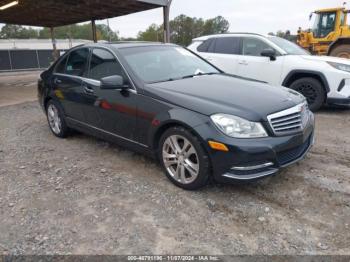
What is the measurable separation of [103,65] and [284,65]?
4159 millimetres

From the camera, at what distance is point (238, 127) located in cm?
287

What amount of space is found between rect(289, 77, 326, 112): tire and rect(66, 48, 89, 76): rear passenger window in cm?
439

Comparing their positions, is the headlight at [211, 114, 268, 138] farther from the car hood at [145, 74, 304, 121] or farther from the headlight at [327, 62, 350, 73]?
the headlight at [327, 62, 350, 73]

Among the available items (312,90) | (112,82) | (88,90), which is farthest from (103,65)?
(312,90)

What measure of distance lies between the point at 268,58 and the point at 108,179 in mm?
4752

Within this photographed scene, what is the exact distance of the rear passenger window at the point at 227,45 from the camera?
24.1ft

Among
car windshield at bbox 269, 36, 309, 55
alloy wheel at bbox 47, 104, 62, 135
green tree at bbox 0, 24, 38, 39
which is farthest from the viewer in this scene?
green tree at bbox 0, 24, 38, 39

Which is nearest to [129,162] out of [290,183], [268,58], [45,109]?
[290,183]

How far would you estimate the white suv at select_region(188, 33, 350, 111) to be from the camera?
6145mm

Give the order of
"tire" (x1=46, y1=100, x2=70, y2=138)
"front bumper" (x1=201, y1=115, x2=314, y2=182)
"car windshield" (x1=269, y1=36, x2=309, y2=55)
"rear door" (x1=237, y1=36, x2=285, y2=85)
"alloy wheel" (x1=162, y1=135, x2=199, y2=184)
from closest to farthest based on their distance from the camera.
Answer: "front bumper" (x1=201, y1=115, x2=314, y2=182) → "alloy wheel" (x1=162, y1=135, x2=199, y2=184) → "tire" (x1=46, y1=100, x2=70, y2=138) → "rear door" (x1=237, y1=36, x2=285, y2=85) → "car windshield" (x1=269, y1=36, x2=309, y2=55)

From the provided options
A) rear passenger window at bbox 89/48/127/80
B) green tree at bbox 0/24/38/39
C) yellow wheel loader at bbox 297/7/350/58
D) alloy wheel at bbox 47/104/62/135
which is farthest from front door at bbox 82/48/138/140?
green tree at bbox 0/24/38/39

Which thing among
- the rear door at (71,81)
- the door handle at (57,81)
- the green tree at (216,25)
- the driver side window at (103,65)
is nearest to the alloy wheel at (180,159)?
the driver side window at (103,65)

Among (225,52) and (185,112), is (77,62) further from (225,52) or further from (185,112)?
(225,52)

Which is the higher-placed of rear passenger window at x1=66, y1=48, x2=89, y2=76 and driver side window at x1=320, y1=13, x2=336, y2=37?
driver side window at x1=320, y1=13, x2=336, y2=37
